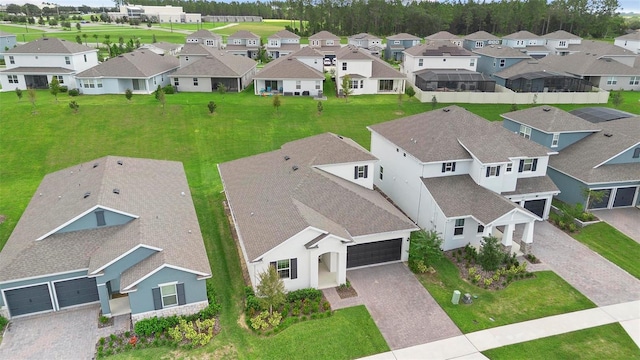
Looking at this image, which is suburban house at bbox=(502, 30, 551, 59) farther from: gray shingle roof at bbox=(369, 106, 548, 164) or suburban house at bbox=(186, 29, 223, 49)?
gray shingle roof at bbox=(369, 106, 548, 164)

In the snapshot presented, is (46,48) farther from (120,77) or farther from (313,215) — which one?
(313,215)

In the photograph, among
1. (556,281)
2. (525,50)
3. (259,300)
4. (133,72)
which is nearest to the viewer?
(259,300)

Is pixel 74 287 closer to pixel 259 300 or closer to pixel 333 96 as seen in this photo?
pixel 259 300

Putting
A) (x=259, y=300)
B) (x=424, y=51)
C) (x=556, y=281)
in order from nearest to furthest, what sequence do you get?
1. (x=259, y=300)
2. (x=556, y=281)
3. (x=424, y=51)

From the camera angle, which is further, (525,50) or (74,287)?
(525,50)

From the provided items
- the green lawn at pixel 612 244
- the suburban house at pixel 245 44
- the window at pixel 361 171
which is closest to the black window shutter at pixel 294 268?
A: the window at pixel 361 171

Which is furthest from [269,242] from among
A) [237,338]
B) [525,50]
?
[525,50]

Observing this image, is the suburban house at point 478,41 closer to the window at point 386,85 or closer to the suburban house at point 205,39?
the window at point 386,85
